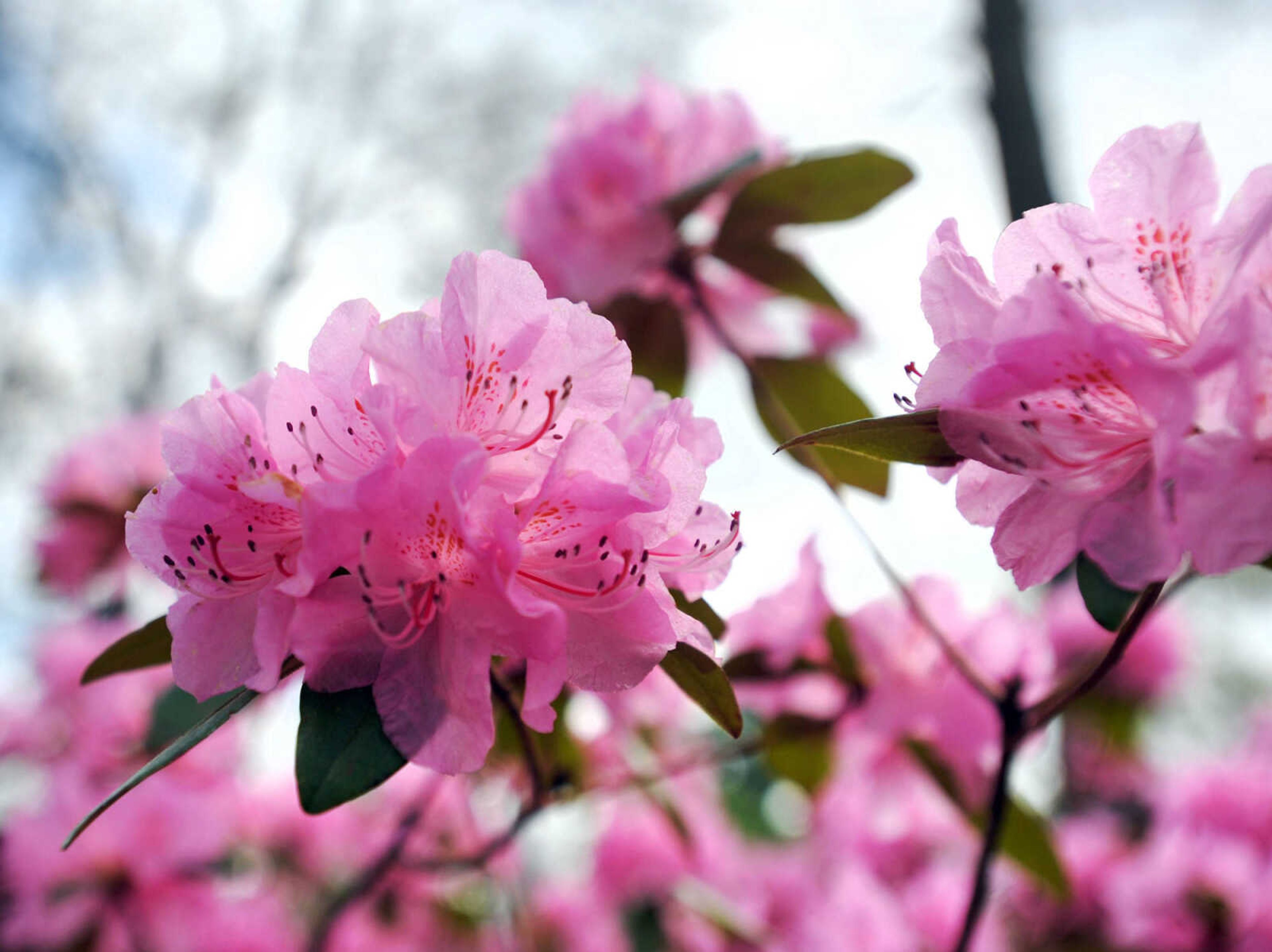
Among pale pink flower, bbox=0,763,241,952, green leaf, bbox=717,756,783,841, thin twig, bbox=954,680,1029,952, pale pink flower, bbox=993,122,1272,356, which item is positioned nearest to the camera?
pale pink flower, bbox=993,122,1272,356

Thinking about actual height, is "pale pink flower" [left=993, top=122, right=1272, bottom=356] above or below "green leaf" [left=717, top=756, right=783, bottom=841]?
above

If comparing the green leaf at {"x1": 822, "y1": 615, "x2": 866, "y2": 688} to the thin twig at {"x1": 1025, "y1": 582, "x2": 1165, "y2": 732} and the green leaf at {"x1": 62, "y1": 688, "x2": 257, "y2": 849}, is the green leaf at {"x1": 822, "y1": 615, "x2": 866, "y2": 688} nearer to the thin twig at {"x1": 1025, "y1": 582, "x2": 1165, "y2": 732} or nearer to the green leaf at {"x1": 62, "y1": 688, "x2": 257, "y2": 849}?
the thin twig at {"x1": 1025, "y1": 582, "x2": 1165, "y2": 732}

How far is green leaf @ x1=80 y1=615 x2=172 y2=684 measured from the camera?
2.15ft

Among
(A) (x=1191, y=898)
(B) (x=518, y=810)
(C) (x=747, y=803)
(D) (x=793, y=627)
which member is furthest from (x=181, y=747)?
(C) (x=747, y=803)

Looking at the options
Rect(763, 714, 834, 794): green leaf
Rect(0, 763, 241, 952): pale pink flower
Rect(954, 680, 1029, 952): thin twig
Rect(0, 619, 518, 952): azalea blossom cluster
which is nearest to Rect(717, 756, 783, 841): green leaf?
Rect(0, 619, 518, 952): azalea blossom cluster

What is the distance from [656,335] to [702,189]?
240 mm

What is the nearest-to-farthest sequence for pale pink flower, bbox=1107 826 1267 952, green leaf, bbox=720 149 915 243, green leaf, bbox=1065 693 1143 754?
green leaf, bbox=720 149 915 243 < pale pink flower, bbox=1107 826 1267 952 < green leaf, bbox=1065 693 1143 754

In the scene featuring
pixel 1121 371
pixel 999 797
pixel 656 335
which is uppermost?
pixel 1121 371

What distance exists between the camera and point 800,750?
1.21 metres

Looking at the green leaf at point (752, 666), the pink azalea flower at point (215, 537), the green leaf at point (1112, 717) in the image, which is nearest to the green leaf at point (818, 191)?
the green leaf at point (752, 666)

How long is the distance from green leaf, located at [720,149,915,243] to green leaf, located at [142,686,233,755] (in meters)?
0.76

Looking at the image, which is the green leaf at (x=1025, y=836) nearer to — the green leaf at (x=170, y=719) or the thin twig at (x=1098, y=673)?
the thin twig at (x=1098, y=673)

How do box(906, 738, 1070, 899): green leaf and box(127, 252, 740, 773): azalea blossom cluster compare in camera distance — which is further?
box(906, 738, 1070, 899): green leaf

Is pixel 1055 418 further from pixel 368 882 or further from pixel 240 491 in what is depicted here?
pixel 368 882
